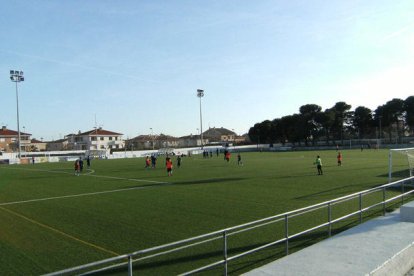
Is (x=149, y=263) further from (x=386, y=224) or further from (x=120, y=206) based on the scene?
(x=120, y=206)

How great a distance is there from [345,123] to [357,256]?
111m

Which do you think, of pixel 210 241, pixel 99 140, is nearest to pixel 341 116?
pixel 99 140

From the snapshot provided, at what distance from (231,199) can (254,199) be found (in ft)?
3.34

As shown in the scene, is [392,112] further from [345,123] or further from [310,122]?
[310,122]

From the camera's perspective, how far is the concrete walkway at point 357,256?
594 cm

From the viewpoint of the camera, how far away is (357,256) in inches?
258

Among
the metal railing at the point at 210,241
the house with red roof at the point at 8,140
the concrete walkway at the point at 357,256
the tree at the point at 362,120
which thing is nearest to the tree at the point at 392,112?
the tree at the point at 362,120

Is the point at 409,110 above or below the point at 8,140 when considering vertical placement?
above

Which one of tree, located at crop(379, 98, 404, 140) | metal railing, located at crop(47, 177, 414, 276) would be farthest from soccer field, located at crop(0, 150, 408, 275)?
tree, located at crop(379, 98, 404, 140)

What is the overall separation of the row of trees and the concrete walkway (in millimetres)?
103763

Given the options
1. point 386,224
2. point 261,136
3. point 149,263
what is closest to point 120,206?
point 149,263

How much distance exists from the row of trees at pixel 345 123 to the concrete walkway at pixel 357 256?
10376cm

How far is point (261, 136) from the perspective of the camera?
12594 cm

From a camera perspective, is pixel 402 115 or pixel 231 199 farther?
pixel 402 115
